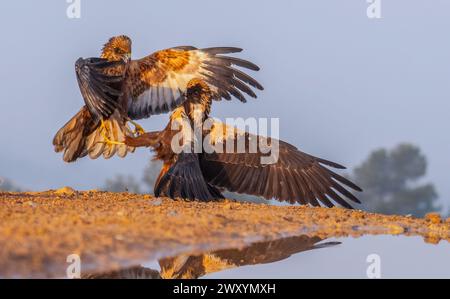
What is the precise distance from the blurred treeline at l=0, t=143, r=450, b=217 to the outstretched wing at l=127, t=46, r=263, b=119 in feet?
97.0

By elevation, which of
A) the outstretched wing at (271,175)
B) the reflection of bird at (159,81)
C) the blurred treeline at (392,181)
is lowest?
the blurred treeline at (392,181)

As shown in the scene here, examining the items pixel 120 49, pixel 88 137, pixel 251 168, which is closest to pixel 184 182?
pixel 251 168

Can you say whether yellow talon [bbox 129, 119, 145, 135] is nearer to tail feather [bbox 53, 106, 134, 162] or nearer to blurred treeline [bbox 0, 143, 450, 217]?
tail feather [bbox 53, 106, 134, 162]

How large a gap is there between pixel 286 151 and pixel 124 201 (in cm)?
207

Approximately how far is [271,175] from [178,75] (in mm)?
1433

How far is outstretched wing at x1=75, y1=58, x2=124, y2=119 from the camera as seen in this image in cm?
894

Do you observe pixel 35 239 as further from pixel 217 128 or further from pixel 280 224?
pixel 217 128

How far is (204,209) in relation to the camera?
24.5ft

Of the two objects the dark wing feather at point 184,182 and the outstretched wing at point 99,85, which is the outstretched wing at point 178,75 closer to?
the outstretched wing at point 99,85

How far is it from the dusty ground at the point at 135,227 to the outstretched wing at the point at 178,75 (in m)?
1.26

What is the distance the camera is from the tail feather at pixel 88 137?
32.1ft

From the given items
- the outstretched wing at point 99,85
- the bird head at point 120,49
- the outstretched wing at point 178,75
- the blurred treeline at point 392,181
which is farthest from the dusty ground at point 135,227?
the blurred treeline at point 392,181

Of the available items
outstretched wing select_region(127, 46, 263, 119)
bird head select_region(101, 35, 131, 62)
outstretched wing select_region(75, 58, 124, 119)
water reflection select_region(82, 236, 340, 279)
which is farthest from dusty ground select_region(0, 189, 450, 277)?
bird head select_region(101, 35, 131, 62)

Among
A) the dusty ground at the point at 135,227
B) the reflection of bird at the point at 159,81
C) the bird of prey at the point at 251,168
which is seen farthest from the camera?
the reflection of bird at the point at 159,81
